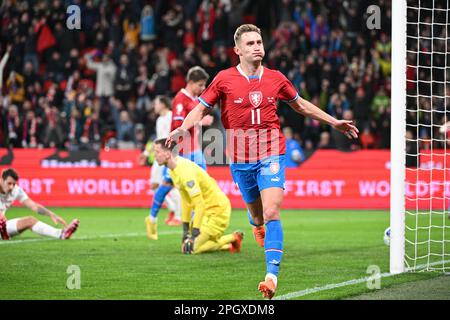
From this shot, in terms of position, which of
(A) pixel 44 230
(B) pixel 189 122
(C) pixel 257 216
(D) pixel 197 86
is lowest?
(A) pixel 44 230

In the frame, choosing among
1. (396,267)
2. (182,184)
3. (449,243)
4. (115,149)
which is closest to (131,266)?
(182,184)

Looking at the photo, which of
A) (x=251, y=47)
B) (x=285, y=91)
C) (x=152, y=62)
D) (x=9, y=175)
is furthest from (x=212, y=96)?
(x=152, y=62)

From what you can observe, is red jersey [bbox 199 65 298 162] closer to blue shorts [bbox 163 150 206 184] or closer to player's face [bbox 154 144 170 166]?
player's face [bbox 154 144 170 166]

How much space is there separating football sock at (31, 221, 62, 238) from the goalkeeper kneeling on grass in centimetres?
221

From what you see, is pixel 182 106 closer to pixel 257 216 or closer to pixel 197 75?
pixel 197 75

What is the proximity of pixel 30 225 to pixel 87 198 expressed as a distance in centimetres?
830

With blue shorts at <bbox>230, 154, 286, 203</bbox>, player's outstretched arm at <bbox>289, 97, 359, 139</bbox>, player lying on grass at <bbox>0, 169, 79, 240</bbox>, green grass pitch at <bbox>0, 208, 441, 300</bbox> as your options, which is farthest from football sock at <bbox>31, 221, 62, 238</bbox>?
player's outstretched arm at <bbox>289, 97, 359, 139</bbox>

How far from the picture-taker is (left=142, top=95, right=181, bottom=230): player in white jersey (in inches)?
602

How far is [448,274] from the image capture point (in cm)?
956

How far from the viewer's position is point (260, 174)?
8.48 m

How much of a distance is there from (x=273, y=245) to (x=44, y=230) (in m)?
5.72

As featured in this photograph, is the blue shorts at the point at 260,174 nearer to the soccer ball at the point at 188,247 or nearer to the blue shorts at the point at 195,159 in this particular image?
the soccer ball at the point at 188,247

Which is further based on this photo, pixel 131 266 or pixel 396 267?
pixel 131 266
